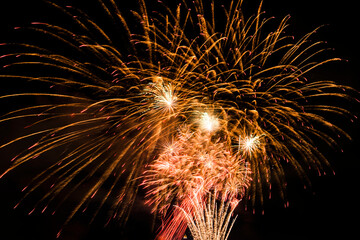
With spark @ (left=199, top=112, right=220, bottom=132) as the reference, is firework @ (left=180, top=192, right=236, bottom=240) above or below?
below

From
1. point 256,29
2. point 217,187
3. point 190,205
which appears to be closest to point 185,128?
point 217,187

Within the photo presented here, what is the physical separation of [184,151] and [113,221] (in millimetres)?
61610

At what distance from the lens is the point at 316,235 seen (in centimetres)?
3266

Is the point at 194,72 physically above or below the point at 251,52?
below

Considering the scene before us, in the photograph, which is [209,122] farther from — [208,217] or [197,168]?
[208,217]

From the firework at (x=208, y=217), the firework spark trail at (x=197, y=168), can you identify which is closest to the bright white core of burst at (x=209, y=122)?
the firework spark trail at (x=197, y=168)

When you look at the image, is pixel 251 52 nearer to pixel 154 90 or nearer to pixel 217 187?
pixel 154 90

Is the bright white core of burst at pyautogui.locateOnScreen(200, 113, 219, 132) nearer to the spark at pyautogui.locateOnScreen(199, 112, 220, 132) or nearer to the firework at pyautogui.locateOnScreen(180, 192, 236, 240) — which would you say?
the spark at pyautogui.locateOnScreen(199, 112, 220, 132)

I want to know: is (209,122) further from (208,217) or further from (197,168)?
(208,217)

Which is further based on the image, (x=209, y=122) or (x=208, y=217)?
(x=208, y=217)

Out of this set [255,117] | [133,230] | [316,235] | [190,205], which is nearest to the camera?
[255,117]

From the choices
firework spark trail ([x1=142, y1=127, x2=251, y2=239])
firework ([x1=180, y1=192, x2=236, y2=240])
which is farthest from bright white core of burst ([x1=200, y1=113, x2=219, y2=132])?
firework ([x1=180, y1=192, x2=236, y2=240])

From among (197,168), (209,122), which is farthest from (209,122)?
(197,168)

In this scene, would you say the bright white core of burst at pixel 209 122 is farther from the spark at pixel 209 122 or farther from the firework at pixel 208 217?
the firework at pixel 208 217
